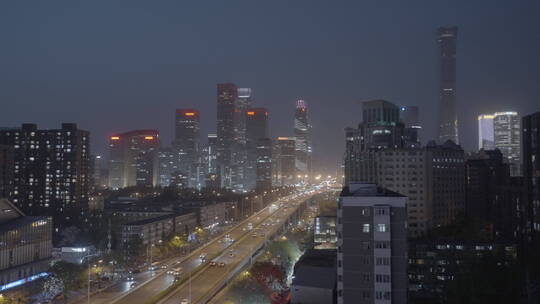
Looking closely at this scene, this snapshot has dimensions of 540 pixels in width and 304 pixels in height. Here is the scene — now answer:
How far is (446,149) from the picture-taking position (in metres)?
53.8

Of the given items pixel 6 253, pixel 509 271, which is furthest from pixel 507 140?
pixel 6 253

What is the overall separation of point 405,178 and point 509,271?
→ 27.5 meters

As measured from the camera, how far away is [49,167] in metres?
62.8

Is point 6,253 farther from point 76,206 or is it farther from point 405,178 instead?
point 405,178

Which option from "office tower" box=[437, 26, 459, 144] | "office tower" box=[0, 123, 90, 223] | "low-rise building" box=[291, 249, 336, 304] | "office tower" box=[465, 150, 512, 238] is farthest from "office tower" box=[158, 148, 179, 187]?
"low-rise building" box=[291, 249, 336, 304]

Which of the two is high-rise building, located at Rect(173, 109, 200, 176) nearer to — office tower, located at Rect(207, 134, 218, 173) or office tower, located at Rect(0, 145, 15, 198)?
office tower, located at Rect(207, 134, 218, 173)

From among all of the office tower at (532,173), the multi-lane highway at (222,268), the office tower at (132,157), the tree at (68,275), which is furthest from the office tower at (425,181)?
the office tower at (132,157)

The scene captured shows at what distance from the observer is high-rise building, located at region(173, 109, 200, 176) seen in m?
151

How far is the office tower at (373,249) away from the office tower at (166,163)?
12431cm

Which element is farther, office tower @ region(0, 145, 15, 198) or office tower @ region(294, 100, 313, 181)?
office tower @ region(294, 100, 313, 181)

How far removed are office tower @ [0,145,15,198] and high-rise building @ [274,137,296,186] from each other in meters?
108

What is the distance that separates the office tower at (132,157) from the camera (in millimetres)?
129000

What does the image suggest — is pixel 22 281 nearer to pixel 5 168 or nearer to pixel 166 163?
pixel 5 168

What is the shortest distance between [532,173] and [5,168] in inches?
1840
